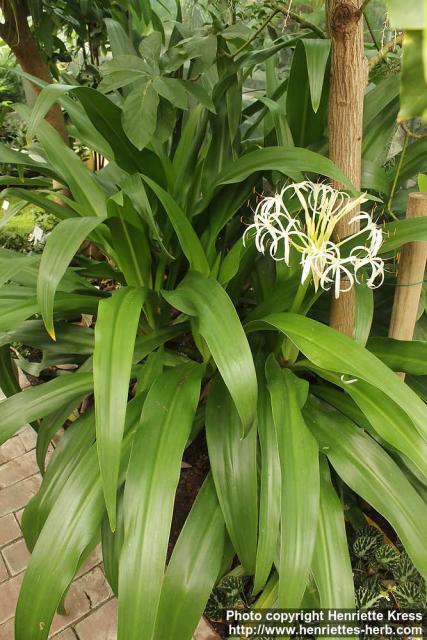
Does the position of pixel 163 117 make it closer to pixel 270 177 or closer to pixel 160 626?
pixel 270 177

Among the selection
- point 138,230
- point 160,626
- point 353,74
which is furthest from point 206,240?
point 160,626

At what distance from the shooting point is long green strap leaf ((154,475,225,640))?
2.23ft

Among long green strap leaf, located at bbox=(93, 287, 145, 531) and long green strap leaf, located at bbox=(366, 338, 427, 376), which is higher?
long green strap leaf, located at bbox=(93, 287, 145, 531)

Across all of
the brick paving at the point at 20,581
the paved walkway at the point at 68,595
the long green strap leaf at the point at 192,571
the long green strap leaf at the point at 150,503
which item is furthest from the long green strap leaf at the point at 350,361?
the brick paving at the point at 20,581

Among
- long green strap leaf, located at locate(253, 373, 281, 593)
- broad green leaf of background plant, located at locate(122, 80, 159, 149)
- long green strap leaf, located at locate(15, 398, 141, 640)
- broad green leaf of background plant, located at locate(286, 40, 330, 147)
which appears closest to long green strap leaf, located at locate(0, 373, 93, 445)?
long green strap leaf, located at locate(15, 398, 141, 640)

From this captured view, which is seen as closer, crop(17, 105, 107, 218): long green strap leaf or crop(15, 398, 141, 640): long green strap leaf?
crop(15, 398, 141, 640): long green strap leaf

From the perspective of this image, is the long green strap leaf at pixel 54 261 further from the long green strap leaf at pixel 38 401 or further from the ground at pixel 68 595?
the ground at pixel 68 595

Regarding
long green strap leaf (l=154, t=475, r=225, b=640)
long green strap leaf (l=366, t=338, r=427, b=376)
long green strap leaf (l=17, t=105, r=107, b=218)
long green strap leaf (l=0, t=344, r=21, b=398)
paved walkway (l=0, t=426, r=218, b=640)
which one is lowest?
paved walkway (l=0, t=426, r=218, b=640)

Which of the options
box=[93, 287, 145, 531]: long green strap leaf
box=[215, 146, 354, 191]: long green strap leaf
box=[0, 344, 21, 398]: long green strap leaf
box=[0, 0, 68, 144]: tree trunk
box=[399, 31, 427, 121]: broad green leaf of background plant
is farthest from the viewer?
box=[0, 0, 68, 144]: tree trunk

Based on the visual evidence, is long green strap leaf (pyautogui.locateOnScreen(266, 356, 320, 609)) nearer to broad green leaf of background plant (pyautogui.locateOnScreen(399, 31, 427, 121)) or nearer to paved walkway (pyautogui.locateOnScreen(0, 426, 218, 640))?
paved walkway (pyautogui.locateOnScreen(0, 426, 218, 640))

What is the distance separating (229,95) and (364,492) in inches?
32.4

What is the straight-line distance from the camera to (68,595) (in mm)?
940

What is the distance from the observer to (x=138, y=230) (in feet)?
3.10

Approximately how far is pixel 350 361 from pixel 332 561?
0.32 m
